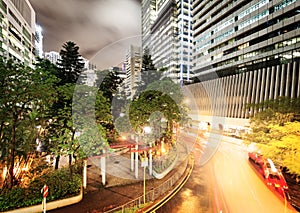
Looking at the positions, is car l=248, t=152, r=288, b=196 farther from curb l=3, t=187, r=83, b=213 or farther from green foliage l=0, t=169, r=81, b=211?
green foliage l=0, t=169, r=81, b=211

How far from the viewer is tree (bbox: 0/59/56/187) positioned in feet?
34.1

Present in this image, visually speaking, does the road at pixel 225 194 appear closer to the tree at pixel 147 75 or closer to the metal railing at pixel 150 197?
the metal railing at pixel 150 197

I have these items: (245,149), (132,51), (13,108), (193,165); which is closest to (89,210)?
(13,108)

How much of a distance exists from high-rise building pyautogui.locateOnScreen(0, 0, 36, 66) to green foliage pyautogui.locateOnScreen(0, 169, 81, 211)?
33.6m

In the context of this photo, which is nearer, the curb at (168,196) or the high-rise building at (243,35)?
the curb at (168,196)

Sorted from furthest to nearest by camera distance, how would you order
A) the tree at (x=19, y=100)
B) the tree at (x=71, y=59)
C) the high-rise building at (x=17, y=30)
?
the high-rise building at (x=17, y=30)
the tree at (x=71, y=59)
the tree at (x=19, y=100)

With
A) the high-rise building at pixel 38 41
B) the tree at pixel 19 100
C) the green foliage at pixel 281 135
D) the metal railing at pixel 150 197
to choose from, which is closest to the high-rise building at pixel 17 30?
the high-rise building at pixel 38 41

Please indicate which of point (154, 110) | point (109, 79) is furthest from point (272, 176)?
point (109, 79)

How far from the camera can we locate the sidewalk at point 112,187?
1126cm

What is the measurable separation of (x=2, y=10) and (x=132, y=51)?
108523 mm

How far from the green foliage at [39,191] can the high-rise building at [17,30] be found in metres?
33.6

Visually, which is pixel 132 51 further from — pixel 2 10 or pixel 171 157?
pixel 171 157

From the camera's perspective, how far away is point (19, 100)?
34.7ft

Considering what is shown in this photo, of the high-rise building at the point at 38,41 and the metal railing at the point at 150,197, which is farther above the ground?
the high-rise building at the point at 38,41
